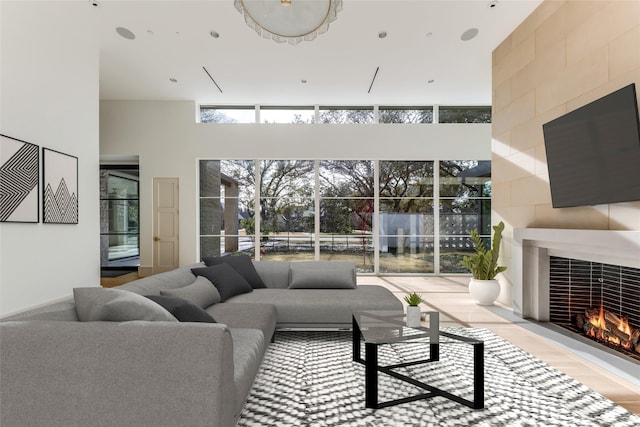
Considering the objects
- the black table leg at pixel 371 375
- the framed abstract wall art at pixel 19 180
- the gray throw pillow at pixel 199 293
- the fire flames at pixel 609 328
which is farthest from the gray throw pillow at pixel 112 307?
the fire flames at pixel 609 328

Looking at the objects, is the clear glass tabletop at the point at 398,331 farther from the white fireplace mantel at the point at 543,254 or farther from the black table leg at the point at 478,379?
the white fireplace mantel at the point at 543,254

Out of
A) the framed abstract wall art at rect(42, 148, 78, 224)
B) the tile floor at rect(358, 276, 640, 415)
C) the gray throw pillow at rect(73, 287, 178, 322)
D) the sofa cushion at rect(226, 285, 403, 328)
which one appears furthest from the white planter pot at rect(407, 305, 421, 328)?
the framed abstract wall art at rect(42, 148, 78, 224)

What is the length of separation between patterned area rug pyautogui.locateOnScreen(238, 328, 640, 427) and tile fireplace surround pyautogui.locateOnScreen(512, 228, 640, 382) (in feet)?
3.75

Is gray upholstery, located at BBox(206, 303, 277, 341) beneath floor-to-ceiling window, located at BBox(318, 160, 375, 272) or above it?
beneath

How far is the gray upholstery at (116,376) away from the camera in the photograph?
1205mm

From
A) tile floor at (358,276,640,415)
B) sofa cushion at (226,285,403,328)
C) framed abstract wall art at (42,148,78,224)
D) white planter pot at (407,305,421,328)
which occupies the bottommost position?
tile floor at (358,276,640,415)

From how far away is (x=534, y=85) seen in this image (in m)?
3.79

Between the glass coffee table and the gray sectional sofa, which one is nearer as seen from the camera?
the gray sectional sofa

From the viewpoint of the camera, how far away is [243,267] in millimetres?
3467

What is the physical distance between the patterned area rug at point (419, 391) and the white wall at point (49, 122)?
2750 millimetres

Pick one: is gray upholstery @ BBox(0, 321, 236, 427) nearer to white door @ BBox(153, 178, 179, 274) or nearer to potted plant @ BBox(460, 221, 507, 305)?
potted plant @ BBox(460, 221, 507, 305)

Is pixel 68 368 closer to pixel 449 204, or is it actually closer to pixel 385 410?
pixel 385 410

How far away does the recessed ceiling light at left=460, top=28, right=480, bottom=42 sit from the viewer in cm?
432

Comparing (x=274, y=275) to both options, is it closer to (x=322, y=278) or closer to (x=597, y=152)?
(x=322, y=278)
